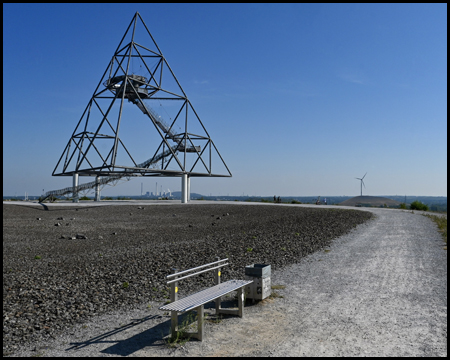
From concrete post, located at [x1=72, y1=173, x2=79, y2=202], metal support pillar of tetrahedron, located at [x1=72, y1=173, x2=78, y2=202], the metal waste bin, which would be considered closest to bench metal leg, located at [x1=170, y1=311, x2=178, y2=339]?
the metal waste bin

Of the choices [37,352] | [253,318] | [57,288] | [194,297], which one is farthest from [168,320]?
[57,288]

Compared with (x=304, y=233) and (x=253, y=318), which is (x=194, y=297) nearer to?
(x=253, y=318)

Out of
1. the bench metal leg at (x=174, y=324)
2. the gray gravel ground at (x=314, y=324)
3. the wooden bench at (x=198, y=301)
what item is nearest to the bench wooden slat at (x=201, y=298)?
the wooden bench at (x=198, y=301)

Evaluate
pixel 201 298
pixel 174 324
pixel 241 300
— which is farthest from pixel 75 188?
pixel 174 324

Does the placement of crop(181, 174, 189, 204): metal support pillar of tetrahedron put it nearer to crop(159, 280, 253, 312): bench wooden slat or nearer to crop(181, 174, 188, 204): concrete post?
crop(181, 174, 188, 204): concrete post

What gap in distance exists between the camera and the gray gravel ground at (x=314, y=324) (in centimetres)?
502

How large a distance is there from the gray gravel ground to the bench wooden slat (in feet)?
1.63

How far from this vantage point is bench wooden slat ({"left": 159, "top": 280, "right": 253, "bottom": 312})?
5.24 m

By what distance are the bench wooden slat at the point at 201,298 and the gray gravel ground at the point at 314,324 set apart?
497 mm

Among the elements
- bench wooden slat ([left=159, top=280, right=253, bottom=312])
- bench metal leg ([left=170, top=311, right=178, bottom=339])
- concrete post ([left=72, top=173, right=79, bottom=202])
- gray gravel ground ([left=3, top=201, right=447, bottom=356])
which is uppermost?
concrete post ([left=72, top=173, right=79, bottom=202])

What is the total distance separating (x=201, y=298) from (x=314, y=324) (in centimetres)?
184

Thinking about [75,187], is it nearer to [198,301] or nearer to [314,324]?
[198,301]

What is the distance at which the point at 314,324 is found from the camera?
5.90m

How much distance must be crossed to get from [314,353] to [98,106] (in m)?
40.9
